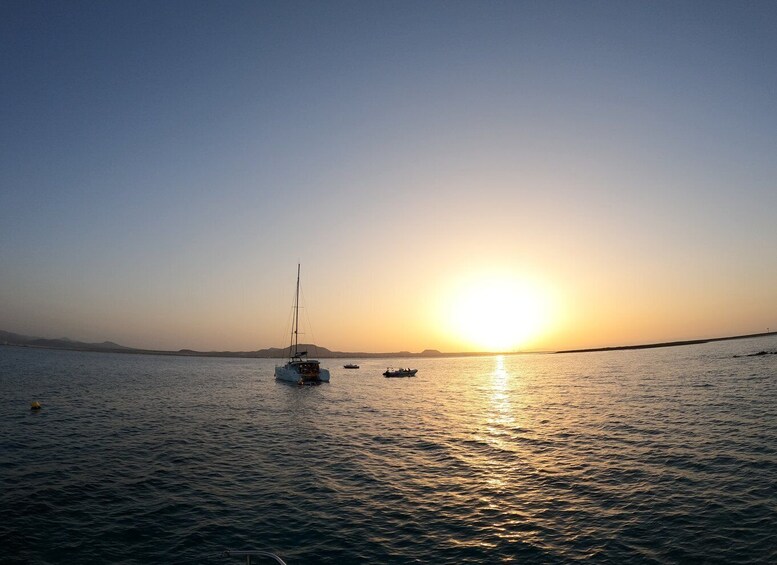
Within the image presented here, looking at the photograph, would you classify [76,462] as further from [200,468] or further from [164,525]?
[164,525]

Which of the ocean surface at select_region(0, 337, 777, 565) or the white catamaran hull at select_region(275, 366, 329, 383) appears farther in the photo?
the white catamaran hull at select_region(275, 366, 329, 383)

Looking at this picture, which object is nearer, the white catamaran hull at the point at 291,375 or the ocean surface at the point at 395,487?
the ocean surface at the point at 395,487

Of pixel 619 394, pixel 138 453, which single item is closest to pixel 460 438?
pixel 138 453

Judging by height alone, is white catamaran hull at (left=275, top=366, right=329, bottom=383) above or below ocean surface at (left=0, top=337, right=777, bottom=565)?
above

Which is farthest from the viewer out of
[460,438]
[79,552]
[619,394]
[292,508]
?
[619,394]

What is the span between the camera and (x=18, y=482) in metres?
22.6

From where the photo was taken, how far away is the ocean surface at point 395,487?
51.1ft

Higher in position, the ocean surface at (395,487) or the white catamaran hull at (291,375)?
the white catamaran hull at (291,375)

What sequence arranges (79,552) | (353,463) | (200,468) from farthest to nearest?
(353,463) < (200,468) < (79,552)

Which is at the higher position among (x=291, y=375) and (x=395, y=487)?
(x=291, y=375)

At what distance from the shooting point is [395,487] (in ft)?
74.9

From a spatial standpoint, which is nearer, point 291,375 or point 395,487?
point 395,487

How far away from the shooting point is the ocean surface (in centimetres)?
1558

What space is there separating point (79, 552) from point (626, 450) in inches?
1209
